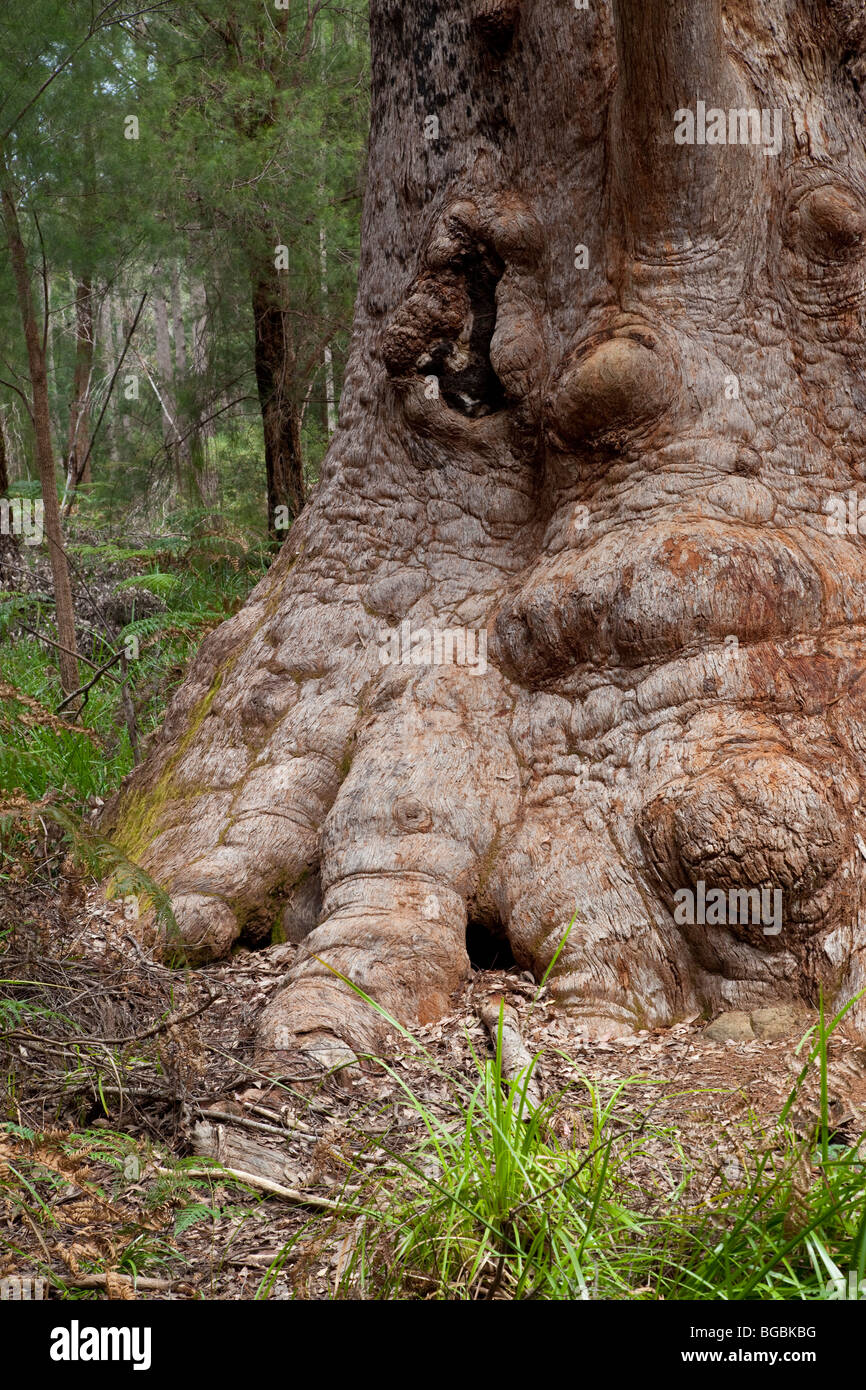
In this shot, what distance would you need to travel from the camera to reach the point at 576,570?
155 inches

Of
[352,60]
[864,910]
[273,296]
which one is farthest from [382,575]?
[352,60]

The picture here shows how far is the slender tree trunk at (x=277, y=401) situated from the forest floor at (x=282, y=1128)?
6705mm

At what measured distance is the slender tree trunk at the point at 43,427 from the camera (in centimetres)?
612

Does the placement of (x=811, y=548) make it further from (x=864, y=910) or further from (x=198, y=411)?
(x=198, y=411)

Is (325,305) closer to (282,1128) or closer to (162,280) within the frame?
(162,280)

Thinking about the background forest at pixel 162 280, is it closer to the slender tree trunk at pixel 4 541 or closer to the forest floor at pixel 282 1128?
the slender tree trunk at pixel 4 541

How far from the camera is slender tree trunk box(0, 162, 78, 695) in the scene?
612 cm

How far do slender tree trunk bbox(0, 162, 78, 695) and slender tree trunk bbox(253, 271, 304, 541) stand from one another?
3132 millimetres

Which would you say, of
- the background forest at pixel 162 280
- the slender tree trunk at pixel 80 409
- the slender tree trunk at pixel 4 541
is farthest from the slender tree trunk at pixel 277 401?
the slender tree trunk at pixel 80 409

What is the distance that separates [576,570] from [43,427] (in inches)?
152

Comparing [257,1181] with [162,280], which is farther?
[162,280]

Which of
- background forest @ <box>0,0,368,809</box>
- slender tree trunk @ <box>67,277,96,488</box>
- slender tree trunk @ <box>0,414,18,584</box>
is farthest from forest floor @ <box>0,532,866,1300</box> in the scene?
slender tree trunk @ <box>67,277,96,488</box>

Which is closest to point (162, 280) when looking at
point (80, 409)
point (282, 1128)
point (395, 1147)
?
point (80, 409)

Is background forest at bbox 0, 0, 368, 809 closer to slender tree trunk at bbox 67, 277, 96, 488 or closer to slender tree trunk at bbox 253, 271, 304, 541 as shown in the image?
slender tree trunk at bbox 253, 271, 304, 541
